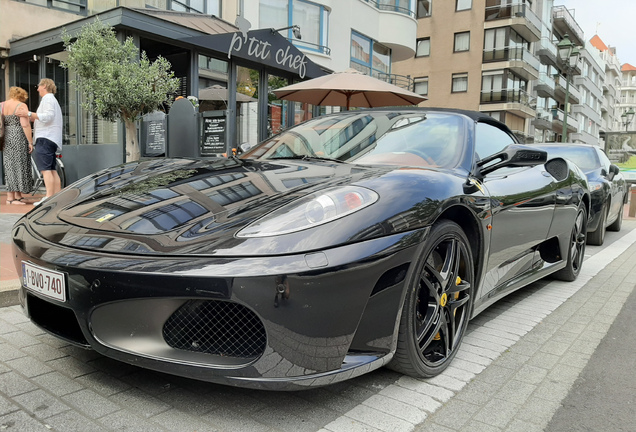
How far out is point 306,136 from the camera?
334 centimetres

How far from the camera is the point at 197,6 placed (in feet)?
41.2

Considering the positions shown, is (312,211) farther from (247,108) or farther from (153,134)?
(247,108)

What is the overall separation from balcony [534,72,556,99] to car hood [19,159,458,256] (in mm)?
43786

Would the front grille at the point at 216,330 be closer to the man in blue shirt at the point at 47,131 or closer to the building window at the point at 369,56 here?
the man in blue shirt at the point at 47,131

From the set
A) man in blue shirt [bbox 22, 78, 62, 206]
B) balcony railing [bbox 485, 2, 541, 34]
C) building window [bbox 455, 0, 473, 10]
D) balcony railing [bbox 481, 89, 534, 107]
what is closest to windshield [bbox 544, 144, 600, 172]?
man in blue shirt [bbox 22, 78, 62, 206]

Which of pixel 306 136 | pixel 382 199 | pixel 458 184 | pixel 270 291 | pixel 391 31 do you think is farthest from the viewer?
pixel 391 31

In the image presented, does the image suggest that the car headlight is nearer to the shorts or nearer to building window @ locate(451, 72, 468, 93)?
the shorts

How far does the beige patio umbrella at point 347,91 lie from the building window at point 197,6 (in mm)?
3906

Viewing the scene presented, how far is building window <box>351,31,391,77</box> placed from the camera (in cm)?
1872

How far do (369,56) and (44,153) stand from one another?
1499 cm

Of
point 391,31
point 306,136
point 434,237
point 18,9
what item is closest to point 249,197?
point 434,237

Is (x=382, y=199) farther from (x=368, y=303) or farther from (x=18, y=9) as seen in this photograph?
(x=18, y=9)

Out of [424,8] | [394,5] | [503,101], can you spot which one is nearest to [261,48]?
[394,5]

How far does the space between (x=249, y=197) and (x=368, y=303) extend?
0.68m
